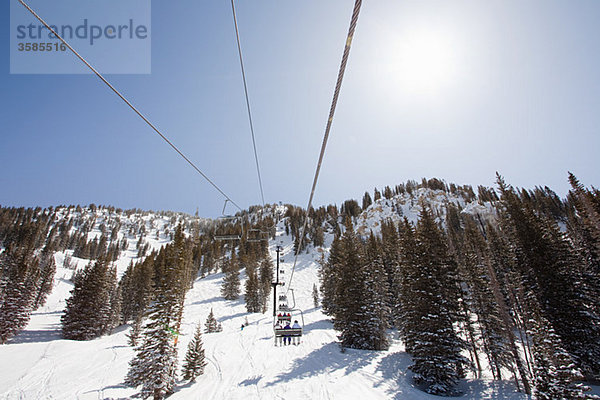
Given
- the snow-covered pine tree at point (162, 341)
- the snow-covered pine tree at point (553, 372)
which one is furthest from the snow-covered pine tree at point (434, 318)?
the snow-covered pine tree at point (162, 341)

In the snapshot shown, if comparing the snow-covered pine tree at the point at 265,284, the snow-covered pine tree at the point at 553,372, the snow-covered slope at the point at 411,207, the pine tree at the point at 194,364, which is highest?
the snow-covered slope at the point at 411,207

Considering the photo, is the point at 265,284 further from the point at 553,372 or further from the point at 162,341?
the point at 553,372

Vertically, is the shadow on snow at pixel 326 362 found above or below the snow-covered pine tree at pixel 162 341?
below

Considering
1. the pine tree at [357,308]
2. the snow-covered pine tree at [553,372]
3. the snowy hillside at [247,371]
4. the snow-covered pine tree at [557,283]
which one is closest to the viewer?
the snow-covered pine tree at [553,372]

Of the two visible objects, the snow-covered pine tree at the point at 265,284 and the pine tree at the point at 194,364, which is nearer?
the pine tree at the point at 194,364

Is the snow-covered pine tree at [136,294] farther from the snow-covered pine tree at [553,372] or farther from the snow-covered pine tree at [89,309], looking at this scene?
the snow-covered pine tree at [553,372]

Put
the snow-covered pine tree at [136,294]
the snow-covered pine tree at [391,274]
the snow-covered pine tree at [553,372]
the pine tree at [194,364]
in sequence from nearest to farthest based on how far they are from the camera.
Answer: the snow-covered pine tree at [553,372] < the pine tree at [194,364] < the snow-covered pine tree at [391,274] < the snow-covered pine tree at [136,294]

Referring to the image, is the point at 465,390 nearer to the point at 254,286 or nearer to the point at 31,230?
the point at 254,286

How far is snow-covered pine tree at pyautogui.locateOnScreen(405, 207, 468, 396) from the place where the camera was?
1650cm

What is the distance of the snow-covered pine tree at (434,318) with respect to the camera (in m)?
16.5

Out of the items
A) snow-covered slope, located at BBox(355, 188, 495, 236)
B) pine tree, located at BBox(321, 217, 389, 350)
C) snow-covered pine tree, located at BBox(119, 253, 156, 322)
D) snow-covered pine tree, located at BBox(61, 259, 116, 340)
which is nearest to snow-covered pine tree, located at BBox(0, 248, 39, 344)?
snow-covered pine tree, located at BBox(61, 259, 116, 340)

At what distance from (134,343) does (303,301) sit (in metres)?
39.5

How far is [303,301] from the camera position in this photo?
63406 mm

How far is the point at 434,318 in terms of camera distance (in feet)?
59.8
